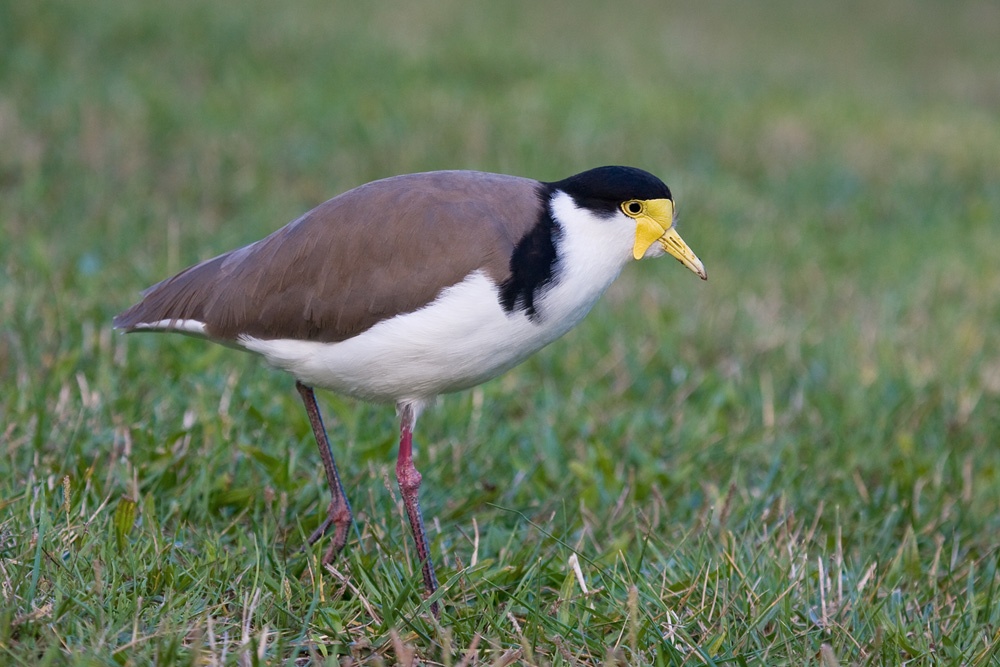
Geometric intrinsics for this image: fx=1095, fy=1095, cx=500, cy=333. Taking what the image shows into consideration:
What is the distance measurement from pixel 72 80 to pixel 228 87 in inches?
50.5

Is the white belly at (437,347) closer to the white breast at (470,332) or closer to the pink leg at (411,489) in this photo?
the white breast at (470,332)

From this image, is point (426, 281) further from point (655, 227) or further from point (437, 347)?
point (655, 227)

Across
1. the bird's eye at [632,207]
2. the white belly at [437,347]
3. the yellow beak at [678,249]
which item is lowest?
the white belly at [437,347]

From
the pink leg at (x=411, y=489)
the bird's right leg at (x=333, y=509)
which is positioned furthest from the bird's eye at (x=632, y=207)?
the bird's right leg at (x=333, y=509)

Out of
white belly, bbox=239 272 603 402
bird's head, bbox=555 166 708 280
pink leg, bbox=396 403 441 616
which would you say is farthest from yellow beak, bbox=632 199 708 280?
pink leg, bbox=396 403 441 616

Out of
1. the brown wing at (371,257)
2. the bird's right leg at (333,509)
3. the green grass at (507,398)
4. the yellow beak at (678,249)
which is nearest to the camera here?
the green grass at (507,398)

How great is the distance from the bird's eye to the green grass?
0.94m

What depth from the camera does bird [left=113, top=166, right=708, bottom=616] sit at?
3.00 m

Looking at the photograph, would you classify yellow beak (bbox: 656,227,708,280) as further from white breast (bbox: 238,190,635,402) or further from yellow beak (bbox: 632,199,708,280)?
white breast (bbox: 238,190,635,402)

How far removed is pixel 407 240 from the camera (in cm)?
312

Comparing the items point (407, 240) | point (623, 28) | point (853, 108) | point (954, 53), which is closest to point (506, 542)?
point (407, 240)

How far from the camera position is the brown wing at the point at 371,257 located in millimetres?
3055

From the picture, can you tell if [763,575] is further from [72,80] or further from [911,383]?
[72,80]

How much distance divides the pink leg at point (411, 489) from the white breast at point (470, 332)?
0.13m
